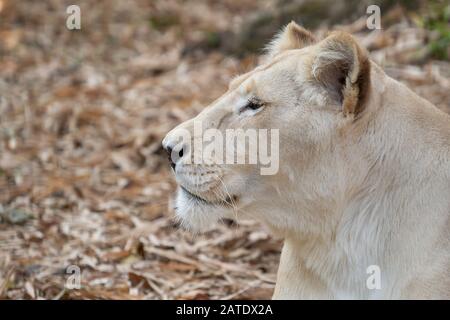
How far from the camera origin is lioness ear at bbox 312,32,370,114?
3.03m

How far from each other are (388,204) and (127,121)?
4.20m

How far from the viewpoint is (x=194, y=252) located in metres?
4.99

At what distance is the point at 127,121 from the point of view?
711 cm

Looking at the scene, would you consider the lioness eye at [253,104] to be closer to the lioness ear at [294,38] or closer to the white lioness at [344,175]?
the white lioness at [344,175]

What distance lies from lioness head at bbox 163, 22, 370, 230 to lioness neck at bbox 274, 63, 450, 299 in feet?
0.31

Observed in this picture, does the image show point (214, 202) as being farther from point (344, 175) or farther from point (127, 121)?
point (127, 121)

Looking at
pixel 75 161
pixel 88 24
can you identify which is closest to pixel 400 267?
pixel 75 161

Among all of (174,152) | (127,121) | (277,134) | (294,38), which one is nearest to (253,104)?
(277,134)

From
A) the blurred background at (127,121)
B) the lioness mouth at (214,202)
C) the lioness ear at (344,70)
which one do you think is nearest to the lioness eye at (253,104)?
the lioness ear at (344,70)

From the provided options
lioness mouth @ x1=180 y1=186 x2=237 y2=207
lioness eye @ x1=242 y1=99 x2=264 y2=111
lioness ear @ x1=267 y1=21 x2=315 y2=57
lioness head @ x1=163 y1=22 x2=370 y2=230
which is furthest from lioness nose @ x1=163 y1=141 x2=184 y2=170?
lioness ear @ x1=267 y1=21 x2=315 y2=57

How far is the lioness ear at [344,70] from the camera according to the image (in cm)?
303

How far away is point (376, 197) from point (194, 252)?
1.96 metres

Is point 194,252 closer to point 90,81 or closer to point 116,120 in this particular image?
point 116,120

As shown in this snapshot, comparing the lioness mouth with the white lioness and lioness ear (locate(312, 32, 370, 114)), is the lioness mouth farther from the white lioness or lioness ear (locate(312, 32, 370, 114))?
lioness ear (locate(312, 32, 370, 114))
